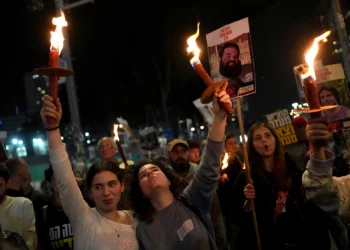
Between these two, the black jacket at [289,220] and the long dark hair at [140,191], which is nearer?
the long dark hair at [140,191]

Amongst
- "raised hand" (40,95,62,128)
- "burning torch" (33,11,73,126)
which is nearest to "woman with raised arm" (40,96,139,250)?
"raised hand" (40,95,62,128)

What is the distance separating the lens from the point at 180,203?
2.84m

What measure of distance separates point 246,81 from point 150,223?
2006 mm

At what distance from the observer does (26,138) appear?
5216 cm

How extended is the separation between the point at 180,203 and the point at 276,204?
3.95ft

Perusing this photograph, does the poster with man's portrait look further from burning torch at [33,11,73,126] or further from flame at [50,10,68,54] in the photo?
burning torch at [33,11,73,126]

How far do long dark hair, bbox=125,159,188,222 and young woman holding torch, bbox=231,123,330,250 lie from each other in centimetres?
91

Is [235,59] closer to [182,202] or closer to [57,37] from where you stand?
[182,202]

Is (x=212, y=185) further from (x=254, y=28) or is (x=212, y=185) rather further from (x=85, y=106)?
(x=85, y=106)

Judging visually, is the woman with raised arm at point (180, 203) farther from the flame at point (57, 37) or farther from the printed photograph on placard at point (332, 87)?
the printed photograph on placard at point (332, 87)

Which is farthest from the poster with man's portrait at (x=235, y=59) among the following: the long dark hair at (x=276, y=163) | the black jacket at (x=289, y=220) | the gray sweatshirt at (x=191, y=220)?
the gray sweatshirt at (x=191, y=220)

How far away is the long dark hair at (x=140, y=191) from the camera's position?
290 centimetres

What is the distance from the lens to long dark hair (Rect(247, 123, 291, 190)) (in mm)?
3515

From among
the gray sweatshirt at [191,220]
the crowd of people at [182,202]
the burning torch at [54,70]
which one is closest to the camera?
the burning torch at [54,70]
